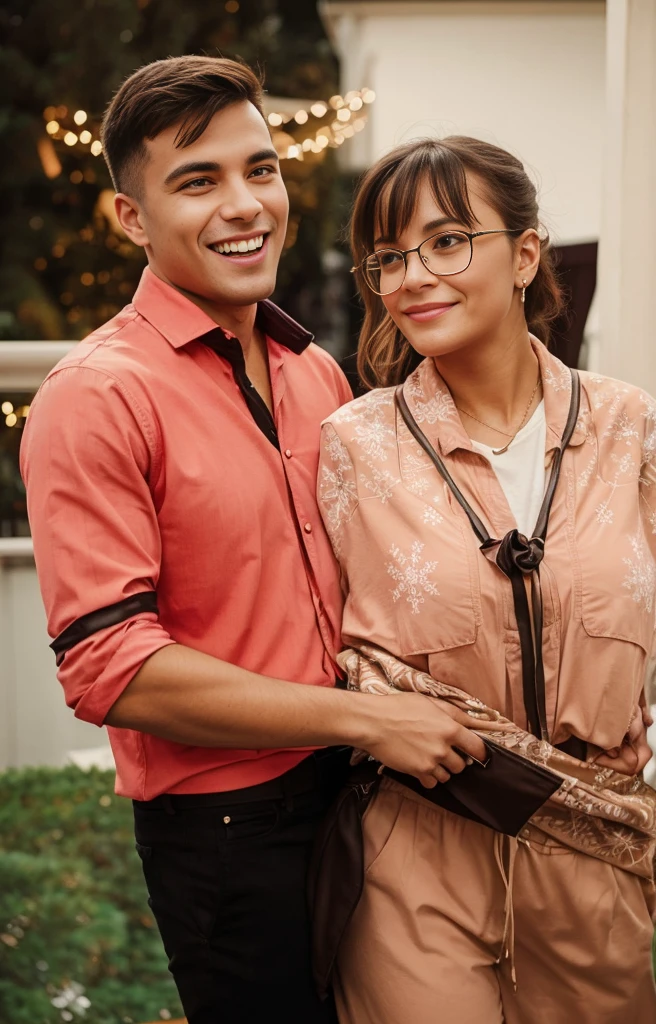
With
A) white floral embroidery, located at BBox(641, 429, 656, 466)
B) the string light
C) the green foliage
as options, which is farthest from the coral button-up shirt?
the string light

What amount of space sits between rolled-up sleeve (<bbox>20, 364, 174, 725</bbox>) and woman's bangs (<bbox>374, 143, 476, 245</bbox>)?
539 mm

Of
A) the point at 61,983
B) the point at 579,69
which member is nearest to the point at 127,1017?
the point at 61,983

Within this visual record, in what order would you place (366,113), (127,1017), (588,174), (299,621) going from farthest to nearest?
(366,113)
(588,174)
(127,1017)
(299,621)

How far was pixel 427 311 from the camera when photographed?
6.20 ft

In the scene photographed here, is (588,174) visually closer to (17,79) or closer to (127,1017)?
(17,79)

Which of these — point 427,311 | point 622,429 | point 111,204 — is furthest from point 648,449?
point 111,204

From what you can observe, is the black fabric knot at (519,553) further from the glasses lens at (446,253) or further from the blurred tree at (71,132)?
the blurred tree at (71,132)

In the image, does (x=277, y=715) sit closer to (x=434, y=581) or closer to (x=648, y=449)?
(x=434, y=581)

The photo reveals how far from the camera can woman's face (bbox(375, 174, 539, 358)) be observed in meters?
1.86

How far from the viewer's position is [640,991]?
6.04ft

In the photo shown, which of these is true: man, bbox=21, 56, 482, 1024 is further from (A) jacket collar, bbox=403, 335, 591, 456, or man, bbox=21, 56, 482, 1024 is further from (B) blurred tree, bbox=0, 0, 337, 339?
(B) blurred tree, bbox=0, 0, 337, 339

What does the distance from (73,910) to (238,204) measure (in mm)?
2428

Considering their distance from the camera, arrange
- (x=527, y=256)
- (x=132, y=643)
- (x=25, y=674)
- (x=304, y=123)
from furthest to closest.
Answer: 1. (x=304, y=123)
2. (x=25, y=674)
3. (x=527, y=256)
4. (x=132, y=643)

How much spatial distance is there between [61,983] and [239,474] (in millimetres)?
2088
